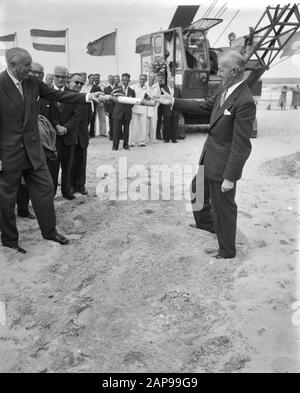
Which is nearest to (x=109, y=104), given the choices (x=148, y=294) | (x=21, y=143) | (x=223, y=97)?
(x=21, y=143)

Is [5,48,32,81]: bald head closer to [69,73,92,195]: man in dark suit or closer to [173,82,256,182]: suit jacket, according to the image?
[173,82,256,182]: suit jacket

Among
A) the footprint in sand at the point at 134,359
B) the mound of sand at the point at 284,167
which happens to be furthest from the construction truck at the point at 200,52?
the footprint in sand at the point at 134,359

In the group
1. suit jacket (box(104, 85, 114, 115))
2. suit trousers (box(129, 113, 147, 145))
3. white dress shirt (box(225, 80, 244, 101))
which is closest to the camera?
white dress shirt (box(225, 80, 244, 101))

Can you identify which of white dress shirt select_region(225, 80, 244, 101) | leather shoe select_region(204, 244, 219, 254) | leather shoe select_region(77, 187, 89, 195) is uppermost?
white dress shirt select_region(225, 80, 244, 101)

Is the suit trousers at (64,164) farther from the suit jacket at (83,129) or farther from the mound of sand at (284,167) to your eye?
the mound of sand at (284,167)

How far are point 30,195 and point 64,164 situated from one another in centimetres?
155

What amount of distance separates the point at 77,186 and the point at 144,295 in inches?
118

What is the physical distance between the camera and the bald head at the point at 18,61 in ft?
12.1

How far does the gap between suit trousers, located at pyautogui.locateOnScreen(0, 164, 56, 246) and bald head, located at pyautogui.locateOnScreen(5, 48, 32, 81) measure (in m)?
0.91

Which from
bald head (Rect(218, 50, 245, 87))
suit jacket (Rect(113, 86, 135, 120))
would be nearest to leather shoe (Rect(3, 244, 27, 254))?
bald head (Rect(218, 50, 245, 87))

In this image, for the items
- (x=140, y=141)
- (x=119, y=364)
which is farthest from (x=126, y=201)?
(x=140, y=141)

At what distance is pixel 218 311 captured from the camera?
3107mm

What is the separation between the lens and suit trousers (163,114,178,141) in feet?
35.9

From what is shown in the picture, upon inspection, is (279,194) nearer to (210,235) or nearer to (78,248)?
(210,235)
